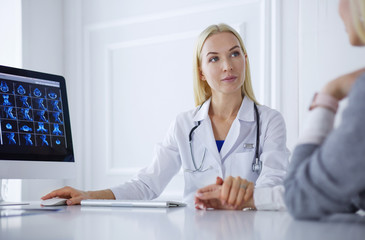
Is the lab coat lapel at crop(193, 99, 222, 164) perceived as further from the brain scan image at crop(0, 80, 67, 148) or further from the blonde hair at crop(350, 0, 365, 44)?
the blonde hair at crop(350, 0, 365, 44)

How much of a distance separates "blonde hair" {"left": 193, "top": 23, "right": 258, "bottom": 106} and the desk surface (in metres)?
0.93

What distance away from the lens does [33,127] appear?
5.06 ft

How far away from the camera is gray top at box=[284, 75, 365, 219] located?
53 cm

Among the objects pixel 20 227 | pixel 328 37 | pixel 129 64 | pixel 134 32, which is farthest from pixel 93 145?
pixel 20 227

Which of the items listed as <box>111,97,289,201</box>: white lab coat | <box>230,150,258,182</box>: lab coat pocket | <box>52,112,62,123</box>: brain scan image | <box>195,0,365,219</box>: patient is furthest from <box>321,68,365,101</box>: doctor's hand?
<box>52,112,62,123</box>: brain scan image

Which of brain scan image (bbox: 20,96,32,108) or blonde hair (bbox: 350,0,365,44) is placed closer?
blonde hair (bbox: 350,0,365,44)

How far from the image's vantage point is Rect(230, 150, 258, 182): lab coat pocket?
1.58 meters

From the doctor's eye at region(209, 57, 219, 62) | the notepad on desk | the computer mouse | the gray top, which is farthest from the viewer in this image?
the doctor's eye at region(209, 57, 219, 62)

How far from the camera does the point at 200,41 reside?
5.73 feet

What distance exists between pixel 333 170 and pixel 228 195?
0.49 metres

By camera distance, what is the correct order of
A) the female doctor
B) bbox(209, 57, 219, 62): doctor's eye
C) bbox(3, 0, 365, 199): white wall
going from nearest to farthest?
the female doctor
bbox(209, 57, 219, 62): doctor's eye
bbox(3, 0, 365, 199): white wall

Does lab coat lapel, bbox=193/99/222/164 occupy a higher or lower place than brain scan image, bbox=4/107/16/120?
lower

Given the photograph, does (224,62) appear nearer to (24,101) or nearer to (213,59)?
(213,59)

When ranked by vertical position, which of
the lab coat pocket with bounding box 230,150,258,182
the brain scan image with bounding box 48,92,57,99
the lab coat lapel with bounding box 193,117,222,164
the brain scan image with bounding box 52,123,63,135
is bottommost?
the lab coat pocket with bounding box 230,150,258,182
